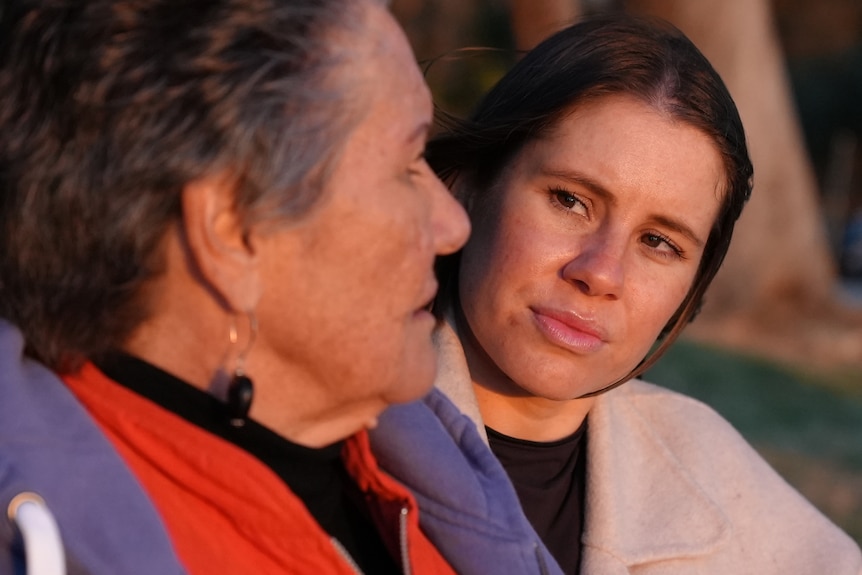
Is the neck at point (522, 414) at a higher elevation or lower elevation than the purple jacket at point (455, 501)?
lower

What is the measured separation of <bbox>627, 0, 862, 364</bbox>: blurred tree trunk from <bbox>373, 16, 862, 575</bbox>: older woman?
7.91 metres

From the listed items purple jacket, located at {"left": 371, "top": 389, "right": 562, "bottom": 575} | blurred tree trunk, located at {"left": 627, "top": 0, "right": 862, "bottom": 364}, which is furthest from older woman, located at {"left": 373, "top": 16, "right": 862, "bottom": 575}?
blurred tree trunk, located at {"left": 627, "top": 0, "right": 862, "bottom": 364}

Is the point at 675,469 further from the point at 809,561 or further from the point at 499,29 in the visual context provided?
the point at 499,29

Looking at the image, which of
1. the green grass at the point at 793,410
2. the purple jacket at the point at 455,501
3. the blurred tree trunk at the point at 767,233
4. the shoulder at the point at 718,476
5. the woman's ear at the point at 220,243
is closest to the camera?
the woman's ear at the point at 220,243

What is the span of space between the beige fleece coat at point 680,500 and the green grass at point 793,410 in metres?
3.28

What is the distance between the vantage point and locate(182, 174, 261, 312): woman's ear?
2066mm

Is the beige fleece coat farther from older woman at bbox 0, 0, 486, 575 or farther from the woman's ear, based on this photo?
the woman's ear

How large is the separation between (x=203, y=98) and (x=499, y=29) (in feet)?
66.3

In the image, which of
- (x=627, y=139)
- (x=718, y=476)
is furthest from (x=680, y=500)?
(x=627, y=139)

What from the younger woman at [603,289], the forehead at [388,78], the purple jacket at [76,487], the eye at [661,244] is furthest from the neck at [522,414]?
the purple jacket at [76,487]

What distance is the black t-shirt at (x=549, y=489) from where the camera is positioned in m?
3.27

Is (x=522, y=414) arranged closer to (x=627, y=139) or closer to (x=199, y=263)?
(x=627, y=139)

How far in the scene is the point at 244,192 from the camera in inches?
82.1

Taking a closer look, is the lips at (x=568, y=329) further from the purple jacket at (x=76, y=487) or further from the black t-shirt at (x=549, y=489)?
the purple jacket at (x=76, y=487)
